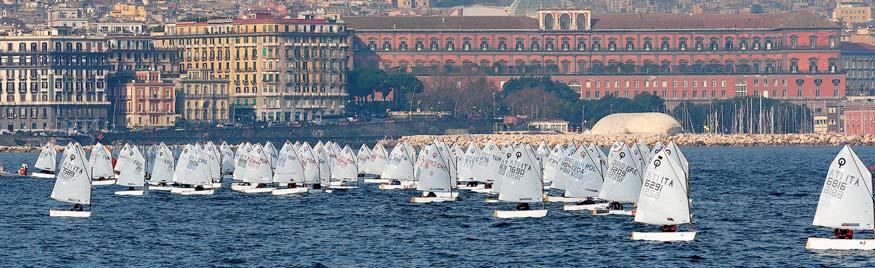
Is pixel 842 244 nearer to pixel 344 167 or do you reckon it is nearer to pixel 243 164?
pixel 243 164

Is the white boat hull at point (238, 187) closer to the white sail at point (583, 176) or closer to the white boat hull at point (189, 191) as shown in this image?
the white boat hull at point (189, 191)

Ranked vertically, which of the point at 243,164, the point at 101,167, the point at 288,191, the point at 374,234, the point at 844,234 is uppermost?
the point at 844,234

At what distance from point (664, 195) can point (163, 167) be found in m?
64.0

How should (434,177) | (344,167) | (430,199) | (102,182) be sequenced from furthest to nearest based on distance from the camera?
(344,167) < (102,182) < (430,199) < (434,177)

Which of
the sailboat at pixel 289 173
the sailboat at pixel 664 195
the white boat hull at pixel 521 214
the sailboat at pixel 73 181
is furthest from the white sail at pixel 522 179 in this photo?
the sailboat at pixel 289 173

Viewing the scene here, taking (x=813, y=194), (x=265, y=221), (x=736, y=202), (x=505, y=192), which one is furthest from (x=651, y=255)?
(x=813, y=194)

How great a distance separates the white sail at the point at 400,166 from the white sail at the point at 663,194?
5585 cm

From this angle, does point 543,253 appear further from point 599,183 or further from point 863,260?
point 599,183

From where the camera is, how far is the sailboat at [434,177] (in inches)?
5389

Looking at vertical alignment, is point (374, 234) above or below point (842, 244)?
below

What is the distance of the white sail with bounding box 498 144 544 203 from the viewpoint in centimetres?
12075

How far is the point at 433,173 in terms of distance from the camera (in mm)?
138250

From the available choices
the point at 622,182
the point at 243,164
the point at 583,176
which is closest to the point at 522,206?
the point at 583,176

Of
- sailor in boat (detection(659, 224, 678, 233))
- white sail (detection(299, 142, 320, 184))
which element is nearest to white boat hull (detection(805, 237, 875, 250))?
sailor in boat (detection(659, 224, 678, 233))
